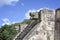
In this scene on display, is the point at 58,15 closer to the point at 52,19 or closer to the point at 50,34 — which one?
the point at 52,19

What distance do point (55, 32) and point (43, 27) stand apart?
60 cm

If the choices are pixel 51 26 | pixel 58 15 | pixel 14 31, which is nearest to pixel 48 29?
pixel 51 26

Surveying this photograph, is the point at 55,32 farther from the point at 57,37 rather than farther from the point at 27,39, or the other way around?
the point at 27,39

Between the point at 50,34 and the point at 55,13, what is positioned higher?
the point at 55,13

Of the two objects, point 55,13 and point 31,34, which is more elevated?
point 55,13

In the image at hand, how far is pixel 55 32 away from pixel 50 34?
0.25 meters

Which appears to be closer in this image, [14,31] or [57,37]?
[57,37]

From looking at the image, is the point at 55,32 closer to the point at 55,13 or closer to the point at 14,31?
the point at 55,13

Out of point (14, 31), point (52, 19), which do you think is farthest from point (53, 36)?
point (14, 31)

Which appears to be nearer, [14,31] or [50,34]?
[50,34]

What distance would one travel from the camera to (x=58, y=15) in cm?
996

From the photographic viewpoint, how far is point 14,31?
26.2m

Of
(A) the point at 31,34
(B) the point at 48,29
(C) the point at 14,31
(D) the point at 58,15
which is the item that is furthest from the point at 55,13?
(C) the point at 14,31

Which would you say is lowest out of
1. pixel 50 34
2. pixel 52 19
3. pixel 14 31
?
pixel 14 31
